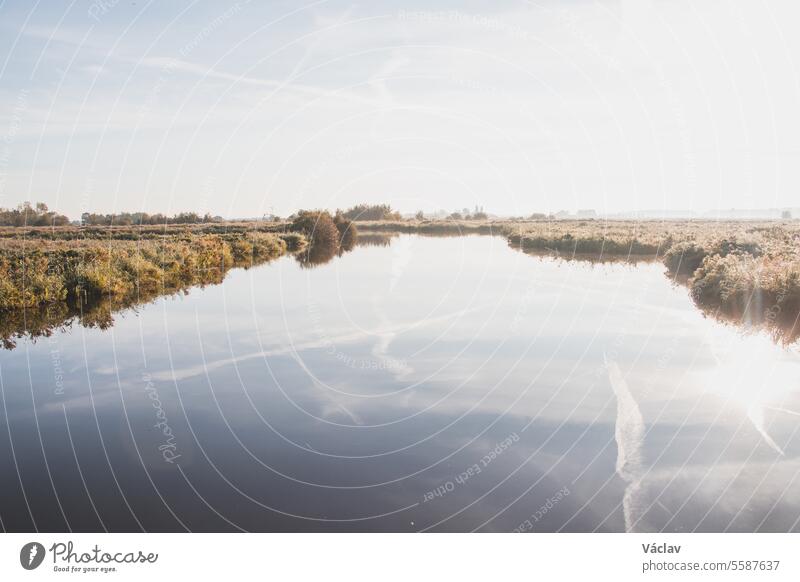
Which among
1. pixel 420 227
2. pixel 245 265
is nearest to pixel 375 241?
pixel 245 265

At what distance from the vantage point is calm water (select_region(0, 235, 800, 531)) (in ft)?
21.1

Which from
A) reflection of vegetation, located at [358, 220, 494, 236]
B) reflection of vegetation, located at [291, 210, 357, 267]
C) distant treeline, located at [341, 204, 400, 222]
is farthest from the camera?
distant treeline, located at [341, 204, 400, 222]

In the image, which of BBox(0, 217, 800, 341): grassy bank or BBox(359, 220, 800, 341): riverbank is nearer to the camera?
BBox(359, 220, 800, 341): riverbank

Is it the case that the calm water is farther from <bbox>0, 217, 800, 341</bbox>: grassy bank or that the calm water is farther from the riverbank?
<bbox>0, 217, 800, 341</bbox>: grassy bank

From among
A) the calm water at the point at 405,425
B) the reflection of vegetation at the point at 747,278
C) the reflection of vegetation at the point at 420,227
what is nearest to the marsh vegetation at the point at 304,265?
the reflection of vegetation at the point at 747,278

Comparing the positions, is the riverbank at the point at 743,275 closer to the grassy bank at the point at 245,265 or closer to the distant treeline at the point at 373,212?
the grassy bank at the point at 245,265

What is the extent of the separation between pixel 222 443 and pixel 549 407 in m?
4.62

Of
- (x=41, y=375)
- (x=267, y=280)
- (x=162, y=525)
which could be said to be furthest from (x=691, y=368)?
(x=267, y=280)

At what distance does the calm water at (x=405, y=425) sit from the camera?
21.1 feet

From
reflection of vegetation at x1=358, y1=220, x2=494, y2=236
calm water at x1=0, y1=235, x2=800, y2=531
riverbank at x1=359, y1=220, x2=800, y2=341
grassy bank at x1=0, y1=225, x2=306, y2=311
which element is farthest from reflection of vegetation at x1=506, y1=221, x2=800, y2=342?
reflection of vegetation at x1=358, y1=220, x2=494, y2=236

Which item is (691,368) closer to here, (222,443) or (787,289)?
(787,289)

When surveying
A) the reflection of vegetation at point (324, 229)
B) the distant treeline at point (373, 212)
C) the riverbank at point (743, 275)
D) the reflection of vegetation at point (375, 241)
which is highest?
the distant treeline at point (373, 212)

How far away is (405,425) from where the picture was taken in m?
8.69

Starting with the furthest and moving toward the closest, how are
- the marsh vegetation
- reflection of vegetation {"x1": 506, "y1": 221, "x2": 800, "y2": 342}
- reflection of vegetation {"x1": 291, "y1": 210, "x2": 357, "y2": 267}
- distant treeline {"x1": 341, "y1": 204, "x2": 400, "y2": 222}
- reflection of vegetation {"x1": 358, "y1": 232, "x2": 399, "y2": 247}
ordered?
distant treeline {"x1": 341, "y1": 204, "x2": 400, "y2": 222} < reflection of vegetation {"x1": 291, "y1": 210, "x2": 357, "y2": 267} < reflection of vegetation {"x1": 358, "y1": 232, "x2": 399, "y2": 247} < the marsh vegetation < reflection of vegetation {"x1": 506, "y1": 221, "x2": 800, "y2": 342}
